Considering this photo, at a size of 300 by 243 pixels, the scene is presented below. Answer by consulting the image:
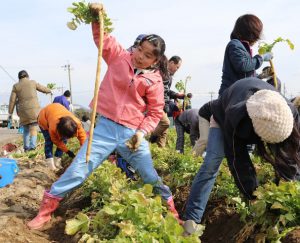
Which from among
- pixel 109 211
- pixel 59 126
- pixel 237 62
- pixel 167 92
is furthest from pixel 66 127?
pixel 109 211

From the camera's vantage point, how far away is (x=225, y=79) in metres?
4.14

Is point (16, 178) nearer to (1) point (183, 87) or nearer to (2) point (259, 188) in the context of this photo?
(2) point (259, 188)

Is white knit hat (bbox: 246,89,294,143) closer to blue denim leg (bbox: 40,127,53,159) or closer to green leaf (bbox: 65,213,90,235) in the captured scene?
green leaf (bbox: 65,213,90,235)

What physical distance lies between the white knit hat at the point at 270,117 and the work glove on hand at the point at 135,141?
1155 millimetres

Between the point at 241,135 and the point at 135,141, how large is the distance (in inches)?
39.7

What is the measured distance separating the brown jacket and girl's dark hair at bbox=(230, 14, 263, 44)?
17.4ft

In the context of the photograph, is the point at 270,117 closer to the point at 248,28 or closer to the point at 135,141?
the point at 135,141

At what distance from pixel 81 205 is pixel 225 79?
1854mm

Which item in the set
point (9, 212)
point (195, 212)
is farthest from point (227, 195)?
point (9, 212)

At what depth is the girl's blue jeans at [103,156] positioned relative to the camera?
3.56 m

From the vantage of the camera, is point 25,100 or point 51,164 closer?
point 51,164

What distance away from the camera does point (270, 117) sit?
2492 mm

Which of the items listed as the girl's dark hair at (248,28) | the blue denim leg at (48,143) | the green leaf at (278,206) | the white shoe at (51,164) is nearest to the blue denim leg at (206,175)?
the green leaf at (278,206)

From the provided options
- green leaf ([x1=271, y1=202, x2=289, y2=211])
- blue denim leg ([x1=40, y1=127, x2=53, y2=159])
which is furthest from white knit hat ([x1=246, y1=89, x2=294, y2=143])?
blue denim leg ([x1=40, y1=127, x2=53, y2=159])
